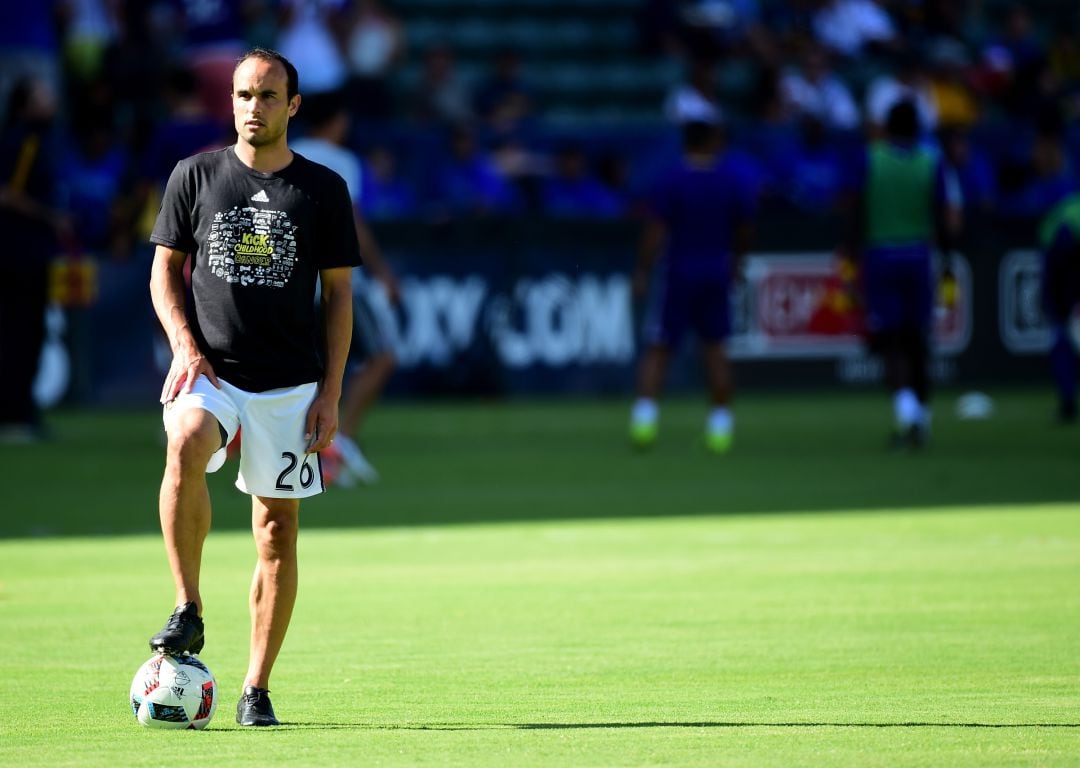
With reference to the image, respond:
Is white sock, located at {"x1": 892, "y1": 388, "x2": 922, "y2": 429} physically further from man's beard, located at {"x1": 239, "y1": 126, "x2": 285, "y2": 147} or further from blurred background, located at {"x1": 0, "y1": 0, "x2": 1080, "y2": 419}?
man's beard, located at {"x1": 239, "y1": 126, "x2": 285, "y2": 147}

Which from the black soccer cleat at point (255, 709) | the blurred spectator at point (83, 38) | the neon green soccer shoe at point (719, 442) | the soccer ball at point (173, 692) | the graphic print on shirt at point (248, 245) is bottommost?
the neon green soccer shoe at point (719, 442)

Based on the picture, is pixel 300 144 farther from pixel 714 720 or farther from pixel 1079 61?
pixel 1079 61

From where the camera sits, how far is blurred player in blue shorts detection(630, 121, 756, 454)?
17.2m

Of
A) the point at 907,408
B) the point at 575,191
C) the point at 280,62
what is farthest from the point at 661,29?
the point at 280,62

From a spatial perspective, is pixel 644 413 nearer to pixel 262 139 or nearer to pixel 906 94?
pixel 906 94

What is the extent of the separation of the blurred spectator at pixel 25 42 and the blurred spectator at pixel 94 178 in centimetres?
173

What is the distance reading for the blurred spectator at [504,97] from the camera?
2544 cm

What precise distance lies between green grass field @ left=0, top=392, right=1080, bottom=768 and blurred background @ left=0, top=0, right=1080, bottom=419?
341cm

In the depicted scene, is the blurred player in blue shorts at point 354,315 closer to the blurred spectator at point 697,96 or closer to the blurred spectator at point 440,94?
the blurred spectator at point 440,94

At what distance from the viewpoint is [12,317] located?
57.6 ft

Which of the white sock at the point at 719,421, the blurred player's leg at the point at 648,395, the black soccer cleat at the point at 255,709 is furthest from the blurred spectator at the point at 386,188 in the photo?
the black soccer cleat at the point at 255,709

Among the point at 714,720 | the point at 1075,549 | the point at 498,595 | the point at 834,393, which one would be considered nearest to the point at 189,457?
the point at 714,720

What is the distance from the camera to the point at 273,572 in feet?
21.8

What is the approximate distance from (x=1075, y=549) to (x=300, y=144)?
6161 millimetres
